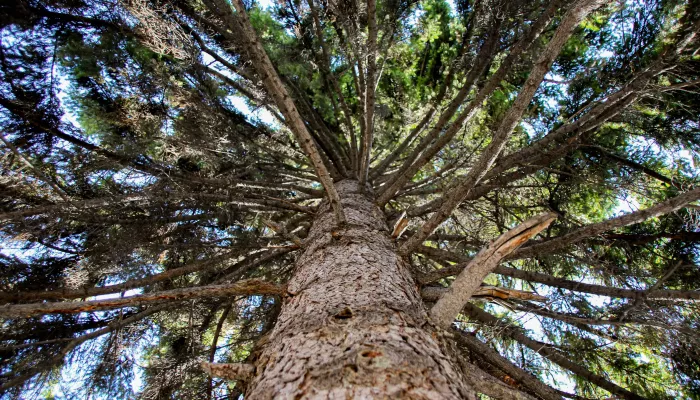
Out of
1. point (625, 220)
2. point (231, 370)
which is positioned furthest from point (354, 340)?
point (625, 220)

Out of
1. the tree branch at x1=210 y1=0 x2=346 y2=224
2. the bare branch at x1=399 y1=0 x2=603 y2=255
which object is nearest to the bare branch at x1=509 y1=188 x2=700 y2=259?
the bare branch at x1=399 y1=0 x2=603 y2=255

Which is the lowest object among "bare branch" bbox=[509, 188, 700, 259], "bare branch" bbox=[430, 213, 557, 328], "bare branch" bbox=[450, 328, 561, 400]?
"bare branch" bbox=[450, 328, 561, 400]

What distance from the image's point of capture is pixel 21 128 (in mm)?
3670

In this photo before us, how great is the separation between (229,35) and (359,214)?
6.45 feet

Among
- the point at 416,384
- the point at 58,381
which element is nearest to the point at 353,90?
the point at 58,381

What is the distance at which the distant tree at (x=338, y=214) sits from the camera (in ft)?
5.68

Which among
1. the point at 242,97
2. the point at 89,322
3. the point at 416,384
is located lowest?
the point at 416,384

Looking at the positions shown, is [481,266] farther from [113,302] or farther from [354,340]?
[113,302]

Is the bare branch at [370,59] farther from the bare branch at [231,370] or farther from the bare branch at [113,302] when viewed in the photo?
the bare branch at [231,370]

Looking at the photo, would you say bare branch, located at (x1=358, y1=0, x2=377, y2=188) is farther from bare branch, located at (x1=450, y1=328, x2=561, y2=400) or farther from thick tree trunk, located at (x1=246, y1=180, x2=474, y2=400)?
bare branch, located at (x1=450, y1=328, x2=561, y2=400)

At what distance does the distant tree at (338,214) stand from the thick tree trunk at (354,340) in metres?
0.01

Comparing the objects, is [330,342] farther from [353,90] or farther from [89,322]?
[353,90]

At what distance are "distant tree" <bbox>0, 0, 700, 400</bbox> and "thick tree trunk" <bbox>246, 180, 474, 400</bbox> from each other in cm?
1

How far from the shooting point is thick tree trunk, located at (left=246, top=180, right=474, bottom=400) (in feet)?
3.58
